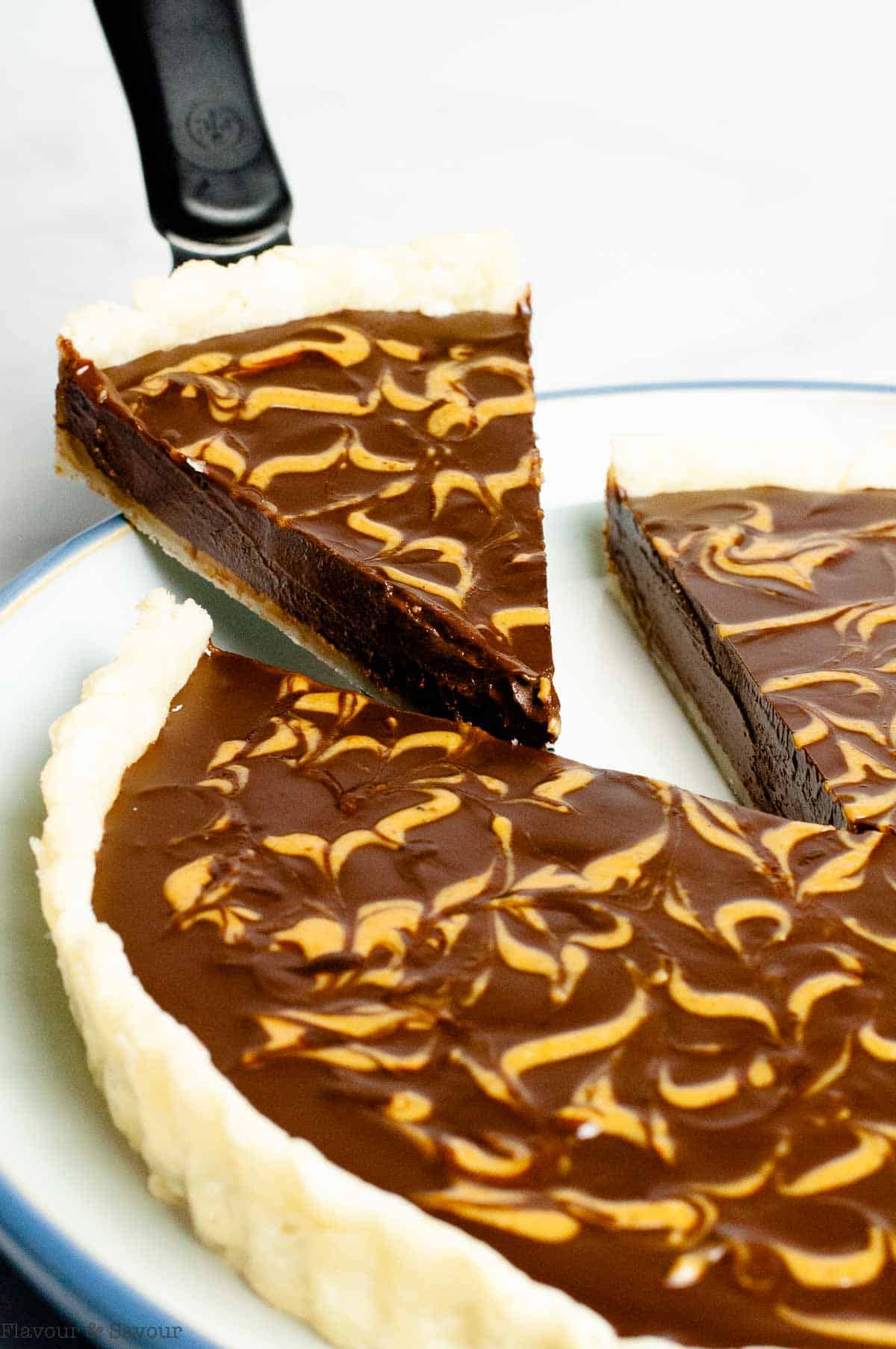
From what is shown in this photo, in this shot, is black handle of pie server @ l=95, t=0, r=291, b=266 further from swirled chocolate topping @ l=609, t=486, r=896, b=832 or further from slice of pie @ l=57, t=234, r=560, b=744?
swirled chocolate topping @ l=609, t=486, r=896, b=832

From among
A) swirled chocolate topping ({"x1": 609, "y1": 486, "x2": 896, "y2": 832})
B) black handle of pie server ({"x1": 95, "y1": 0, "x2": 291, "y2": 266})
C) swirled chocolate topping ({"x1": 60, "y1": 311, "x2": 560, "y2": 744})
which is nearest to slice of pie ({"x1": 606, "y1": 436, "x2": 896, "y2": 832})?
swirled chocolate topping ({"x1": 609, "y1": 486, "x2": 896, "y2": 832})

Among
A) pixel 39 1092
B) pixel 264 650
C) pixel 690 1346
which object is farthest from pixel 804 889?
pixel 264 650

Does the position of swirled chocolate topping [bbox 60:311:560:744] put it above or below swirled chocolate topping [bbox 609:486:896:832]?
above

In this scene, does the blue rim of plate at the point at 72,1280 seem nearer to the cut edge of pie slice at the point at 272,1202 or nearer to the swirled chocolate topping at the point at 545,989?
the cut edge of pie slice at the point at 272,1202

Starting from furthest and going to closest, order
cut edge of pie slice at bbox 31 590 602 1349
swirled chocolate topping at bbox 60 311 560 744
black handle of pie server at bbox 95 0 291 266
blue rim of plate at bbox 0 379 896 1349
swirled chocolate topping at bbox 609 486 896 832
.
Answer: black handle of pie server at bbox 95 0 291 266 < swirled chocolate topping at bbox 60 311 560 744 < swirled chocolate topping at bbox 609 486 896 832 < blue rim of plate at bbox 0 379 896 1349 < cut edge of pie slice at bbox 31 590 602 1349

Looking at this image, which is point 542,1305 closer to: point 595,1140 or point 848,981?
point 595,1140

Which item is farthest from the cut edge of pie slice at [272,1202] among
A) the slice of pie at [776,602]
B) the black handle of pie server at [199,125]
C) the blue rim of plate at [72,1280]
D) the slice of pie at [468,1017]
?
the black handle of pie server at [199,125]

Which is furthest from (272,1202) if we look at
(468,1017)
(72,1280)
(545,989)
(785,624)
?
(785,624)
